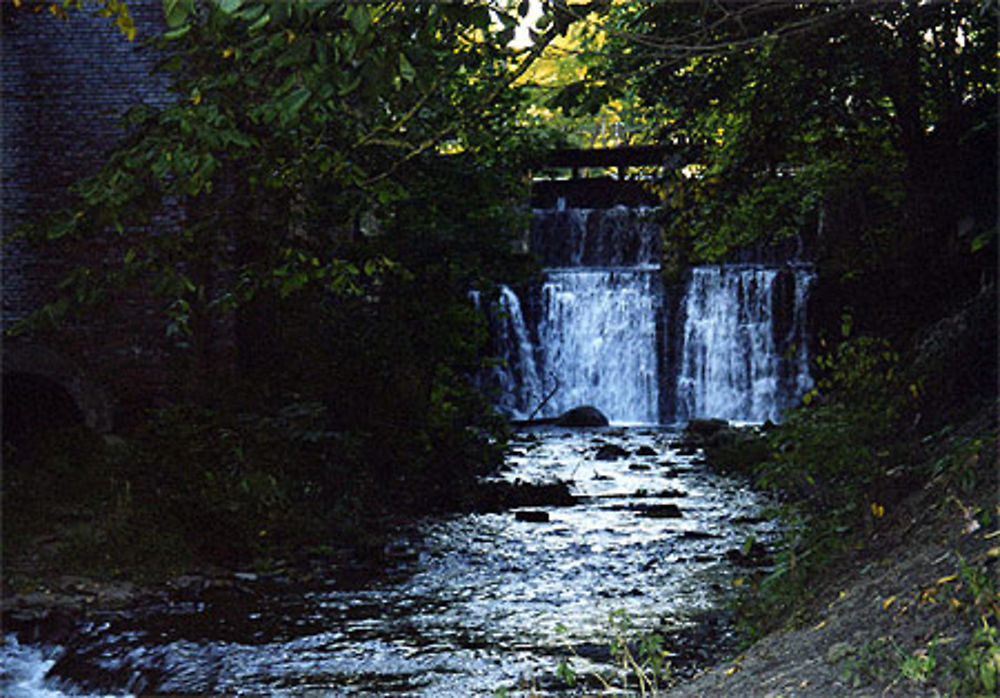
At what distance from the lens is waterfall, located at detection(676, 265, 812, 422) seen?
82.5 feet

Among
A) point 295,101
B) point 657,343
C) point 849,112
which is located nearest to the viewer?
point 295,101

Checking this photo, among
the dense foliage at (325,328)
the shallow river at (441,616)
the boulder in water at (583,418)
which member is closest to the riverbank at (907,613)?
the shallow river at (441,616)

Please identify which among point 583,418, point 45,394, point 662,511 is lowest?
point 662,511

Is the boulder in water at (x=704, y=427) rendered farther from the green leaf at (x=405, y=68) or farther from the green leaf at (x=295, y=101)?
the green leaf at (x=295, y=101)

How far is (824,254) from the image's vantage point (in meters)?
24.4

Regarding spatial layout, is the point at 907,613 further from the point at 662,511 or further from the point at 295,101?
the point at 662,511

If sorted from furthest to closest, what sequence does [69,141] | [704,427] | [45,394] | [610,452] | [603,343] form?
1. [603,343]
2. [704,427]
3. [610,452]
4. [69,141]
5. [45,394]

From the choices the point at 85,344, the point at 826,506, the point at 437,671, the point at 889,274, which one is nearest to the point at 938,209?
the point at 889,274

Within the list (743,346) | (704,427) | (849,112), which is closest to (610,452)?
(704,427)

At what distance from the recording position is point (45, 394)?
526 inches

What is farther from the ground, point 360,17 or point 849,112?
point 849,112

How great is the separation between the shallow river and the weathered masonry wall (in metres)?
4.61

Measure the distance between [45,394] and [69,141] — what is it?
319cm

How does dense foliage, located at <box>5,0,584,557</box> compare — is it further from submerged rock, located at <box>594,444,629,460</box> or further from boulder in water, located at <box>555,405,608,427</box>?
boulder in water, located at <box>555,405,608,427</box>
